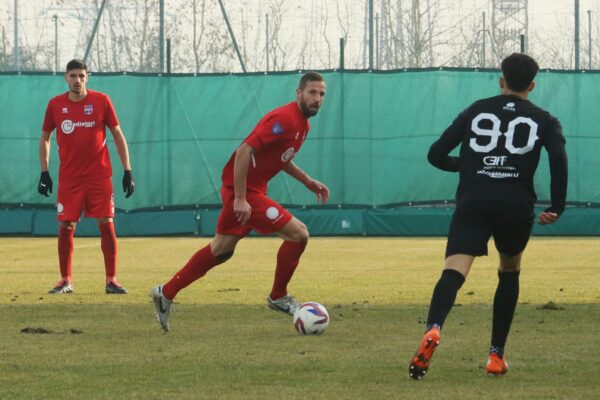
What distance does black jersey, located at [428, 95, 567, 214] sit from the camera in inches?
261

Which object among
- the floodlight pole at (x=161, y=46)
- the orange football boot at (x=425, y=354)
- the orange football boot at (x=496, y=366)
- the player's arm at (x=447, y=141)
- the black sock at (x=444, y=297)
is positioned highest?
the floodlight pole at (x=161, y=46)

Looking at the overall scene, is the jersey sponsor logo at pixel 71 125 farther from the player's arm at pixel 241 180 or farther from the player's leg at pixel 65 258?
the player's arm at pixel 241 180

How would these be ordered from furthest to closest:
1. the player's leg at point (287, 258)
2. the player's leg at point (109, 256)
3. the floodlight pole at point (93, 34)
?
the floodlight pole at point (93, 34)
the player's leg at point (109, 256)
the player's leg at point (287, 258)

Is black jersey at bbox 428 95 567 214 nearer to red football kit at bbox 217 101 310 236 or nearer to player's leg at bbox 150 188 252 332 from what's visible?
red football kit at bbox 217 101 310 236

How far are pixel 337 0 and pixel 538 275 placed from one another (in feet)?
39.0

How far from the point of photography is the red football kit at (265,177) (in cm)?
898

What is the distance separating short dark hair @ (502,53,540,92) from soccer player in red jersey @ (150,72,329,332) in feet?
7.56

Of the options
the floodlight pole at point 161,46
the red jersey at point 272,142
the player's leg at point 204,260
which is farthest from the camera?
the floodlight pole at point 161,46

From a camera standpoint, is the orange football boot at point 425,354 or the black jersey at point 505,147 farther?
the black jersey at point 505,147

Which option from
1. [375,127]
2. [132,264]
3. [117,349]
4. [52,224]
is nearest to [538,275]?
[132,264]

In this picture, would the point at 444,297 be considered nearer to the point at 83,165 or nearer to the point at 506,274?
the point at 506,274

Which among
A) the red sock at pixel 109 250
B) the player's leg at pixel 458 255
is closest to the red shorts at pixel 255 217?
the player's leg at pixel 458 255

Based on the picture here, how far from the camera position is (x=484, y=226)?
670cm

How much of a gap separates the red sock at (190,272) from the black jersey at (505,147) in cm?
279
